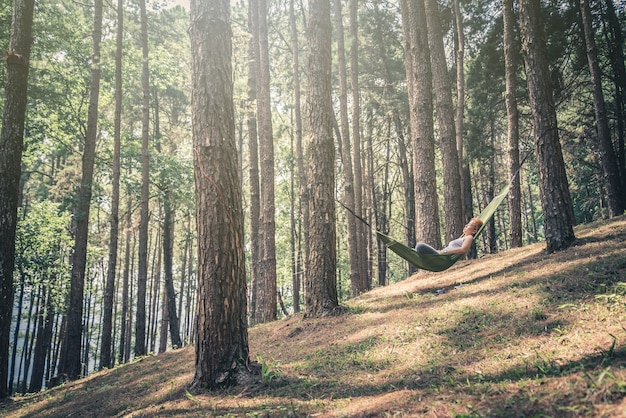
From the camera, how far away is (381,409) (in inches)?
90.4

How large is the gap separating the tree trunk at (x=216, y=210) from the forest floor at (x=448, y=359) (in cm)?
33

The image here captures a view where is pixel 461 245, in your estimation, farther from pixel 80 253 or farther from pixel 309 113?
pixel 80 253

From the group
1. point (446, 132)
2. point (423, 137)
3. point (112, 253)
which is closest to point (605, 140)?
point (446, 132)

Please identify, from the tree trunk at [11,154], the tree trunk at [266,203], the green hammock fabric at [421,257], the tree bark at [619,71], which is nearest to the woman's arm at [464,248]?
the green hammock fabric at [421,257]

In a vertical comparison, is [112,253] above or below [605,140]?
below

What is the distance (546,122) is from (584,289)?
2.54 m

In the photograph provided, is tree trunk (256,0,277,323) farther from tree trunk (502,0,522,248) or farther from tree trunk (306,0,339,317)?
tree trunk (502,0,522,248)

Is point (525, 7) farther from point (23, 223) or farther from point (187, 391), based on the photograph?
point (23, 223)

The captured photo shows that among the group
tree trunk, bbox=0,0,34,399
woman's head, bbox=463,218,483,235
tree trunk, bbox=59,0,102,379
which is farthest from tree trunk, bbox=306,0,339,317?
tree trunk, bbox=59,0,102,379

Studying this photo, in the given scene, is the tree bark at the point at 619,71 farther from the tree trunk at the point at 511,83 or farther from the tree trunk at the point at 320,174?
the tree trunk at the point at 320,174

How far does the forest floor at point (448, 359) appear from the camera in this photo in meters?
2.10

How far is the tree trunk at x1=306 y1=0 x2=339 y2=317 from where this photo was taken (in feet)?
17.3

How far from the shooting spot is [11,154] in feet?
16.7

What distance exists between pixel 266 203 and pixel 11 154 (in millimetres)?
4411
